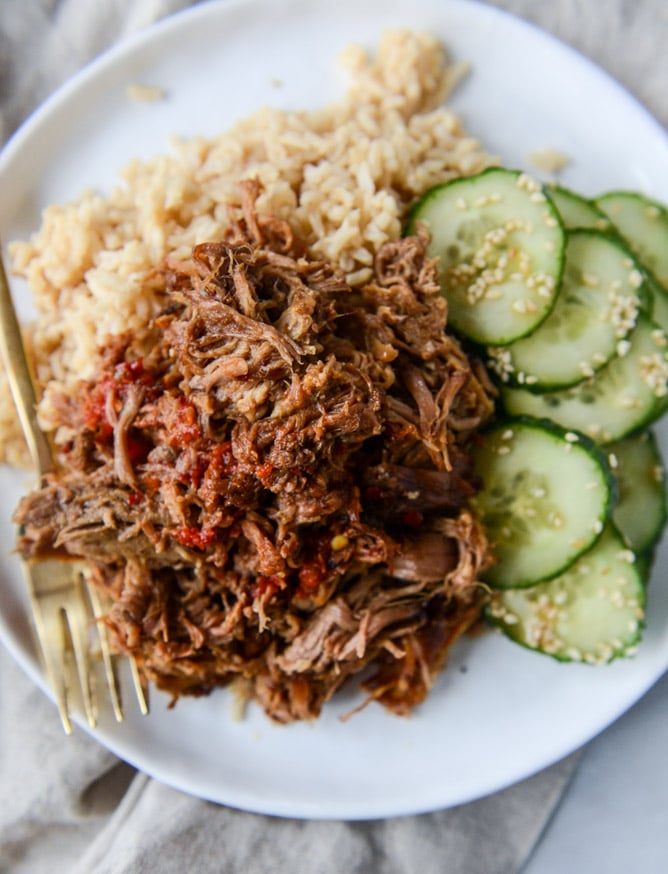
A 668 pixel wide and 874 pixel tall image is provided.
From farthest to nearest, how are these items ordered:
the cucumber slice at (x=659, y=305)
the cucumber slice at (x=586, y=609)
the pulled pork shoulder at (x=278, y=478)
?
the cucumber slice at (x=659, y=305) < the cucumber slice at (x=586, y=609) < the pulled pork shoulder at (x=278, y=478)

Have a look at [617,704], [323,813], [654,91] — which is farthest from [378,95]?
[323,813]

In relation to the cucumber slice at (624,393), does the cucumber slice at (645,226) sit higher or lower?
higher

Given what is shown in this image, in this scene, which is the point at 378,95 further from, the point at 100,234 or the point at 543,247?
the point at 100,234

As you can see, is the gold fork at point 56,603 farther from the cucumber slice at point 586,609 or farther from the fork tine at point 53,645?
the cucumber slice at point 586,609

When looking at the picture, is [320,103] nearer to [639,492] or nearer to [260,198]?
[260,198]

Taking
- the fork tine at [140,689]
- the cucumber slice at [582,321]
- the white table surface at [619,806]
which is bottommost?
the white table surface at [619,806]

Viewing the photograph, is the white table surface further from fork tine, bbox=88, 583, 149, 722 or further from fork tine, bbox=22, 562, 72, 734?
fork tine, bbox=22, 562, 72, 734

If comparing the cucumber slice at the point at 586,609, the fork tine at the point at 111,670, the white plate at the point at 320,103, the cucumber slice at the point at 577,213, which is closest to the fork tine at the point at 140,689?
the fork tine at the point at 111,670
